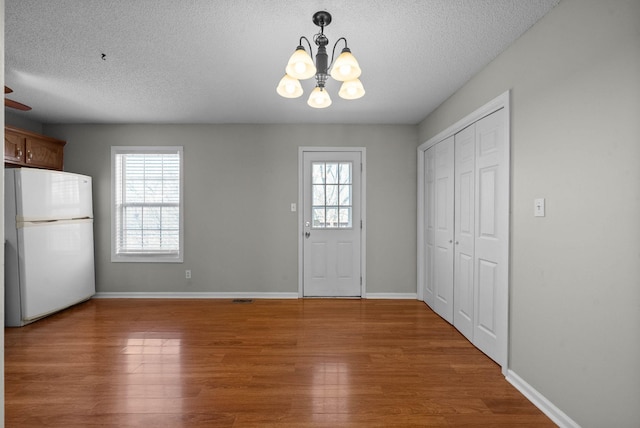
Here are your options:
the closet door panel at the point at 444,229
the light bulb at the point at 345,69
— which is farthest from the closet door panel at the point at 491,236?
the light bulb at the point at 345,69

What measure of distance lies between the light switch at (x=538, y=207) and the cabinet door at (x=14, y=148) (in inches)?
205

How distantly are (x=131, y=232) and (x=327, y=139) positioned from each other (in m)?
3.15

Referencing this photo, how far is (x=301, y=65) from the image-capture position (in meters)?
1.83

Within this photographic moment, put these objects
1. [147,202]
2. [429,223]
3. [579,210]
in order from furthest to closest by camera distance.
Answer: [147,202] < [429,223] < [579,210]

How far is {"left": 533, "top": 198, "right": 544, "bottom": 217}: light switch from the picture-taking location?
6.79ft

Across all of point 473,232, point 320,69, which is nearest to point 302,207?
point 473,232

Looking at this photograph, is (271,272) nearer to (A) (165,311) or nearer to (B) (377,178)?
(A) (165,311)

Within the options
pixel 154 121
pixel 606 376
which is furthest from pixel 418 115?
pixel 154 121

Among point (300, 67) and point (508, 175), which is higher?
point (300, 67)

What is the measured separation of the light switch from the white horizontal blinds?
4.27m

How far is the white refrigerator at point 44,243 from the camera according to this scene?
3436 millimetres

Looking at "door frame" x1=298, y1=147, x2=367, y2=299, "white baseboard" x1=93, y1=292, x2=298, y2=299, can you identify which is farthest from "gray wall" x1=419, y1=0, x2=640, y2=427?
"white baseboard" x1=93, y1=292, x2=298, y2=299

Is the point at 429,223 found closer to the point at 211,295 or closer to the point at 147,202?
the point at 211,295

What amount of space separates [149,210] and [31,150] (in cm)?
149
